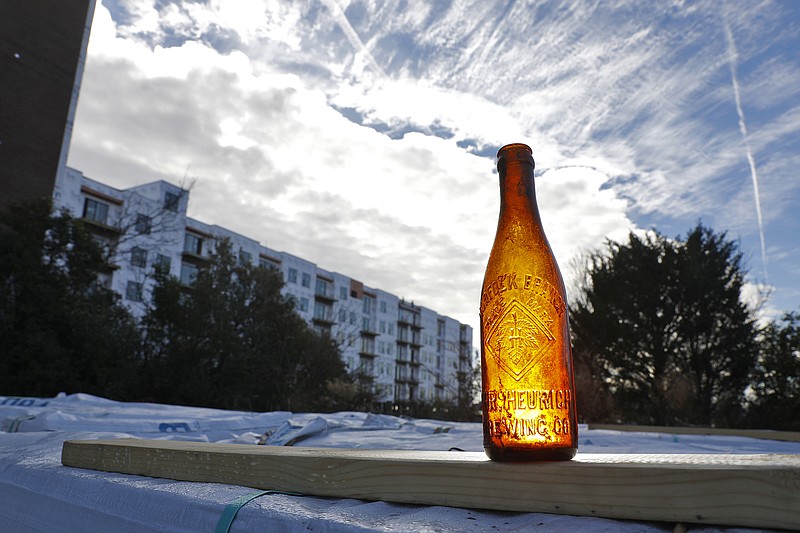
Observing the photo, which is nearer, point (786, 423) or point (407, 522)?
point (407, 522)

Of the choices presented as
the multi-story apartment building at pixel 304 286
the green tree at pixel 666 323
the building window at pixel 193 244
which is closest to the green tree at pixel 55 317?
the multi-story apartment building at pixel 304 286

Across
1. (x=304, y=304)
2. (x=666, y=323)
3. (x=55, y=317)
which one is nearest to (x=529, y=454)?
(x=55, y=317)

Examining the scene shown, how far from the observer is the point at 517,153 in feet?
3.23

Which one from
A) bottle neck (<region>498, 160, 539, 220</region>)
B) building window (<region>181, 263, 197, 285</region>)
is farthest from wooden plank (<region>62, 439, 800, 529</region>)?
building window (<region>181, 263, 197, 285</region>)

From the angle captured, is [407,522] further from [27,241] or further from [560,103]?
[27,241]

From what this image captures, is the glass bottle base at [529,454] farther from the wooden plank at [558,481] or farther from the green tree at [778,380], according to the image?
the green tree at [778,380]

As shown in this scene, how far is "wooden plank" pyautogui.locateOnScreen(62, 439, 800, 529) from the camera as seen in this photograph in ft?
1.77

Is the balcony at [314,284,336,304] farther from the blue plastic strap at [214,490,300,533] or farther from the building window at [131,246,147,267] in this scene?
the blue plastic strap at [214,490,300,533]

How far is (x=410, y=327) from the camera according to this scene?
5450cm

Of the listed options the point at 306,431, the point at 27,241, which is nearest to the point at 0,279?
the point at 27,241

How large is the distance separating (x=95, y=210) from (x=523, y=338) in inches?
1247

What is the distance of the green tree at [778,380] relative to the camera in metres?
12.6

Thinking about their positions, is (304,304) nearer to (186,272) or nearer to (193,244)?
(193,244)

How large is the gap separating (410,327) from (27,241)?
1794 inches
